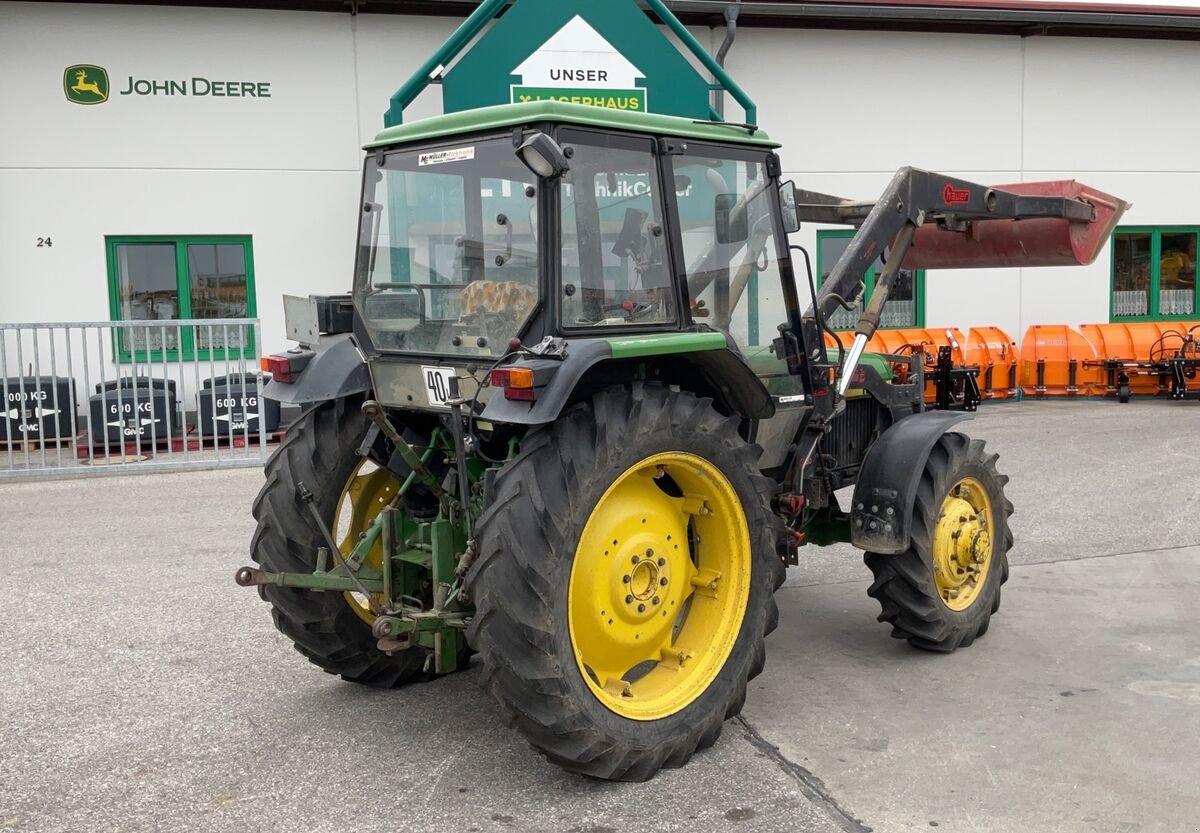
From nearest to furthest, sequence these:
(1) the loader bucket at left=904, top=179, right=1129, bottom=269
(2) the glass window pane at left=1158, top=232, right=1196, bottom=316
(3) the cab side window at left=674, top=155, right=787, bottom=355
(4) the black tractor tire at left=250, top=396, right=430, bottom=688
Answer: (3) the cab side window at left=674, top=155, right=787, bottom=355 → (4) the black tractor tire at left=250, top=396, right=430, bottom=688 → (1) the loader bucket at left=904, top=179, right=1129, bottom=269 → (2) the glass window pane at left=1158, top=232, right=1196, bottom=316

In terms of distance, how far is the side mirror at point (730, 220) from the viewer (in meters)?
4.49

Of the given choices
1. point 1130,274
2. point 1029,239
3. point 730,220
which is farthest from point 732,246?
point 1130,274

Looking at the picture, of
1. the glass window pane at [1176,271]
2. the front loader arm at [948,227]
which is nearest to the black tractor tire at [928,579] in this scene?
the front loader arm at [948,227]

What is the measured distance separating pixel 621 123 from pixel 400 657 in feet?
7.88

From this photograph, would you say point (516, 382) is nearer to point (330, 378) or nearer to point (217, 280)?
point (330, 378)

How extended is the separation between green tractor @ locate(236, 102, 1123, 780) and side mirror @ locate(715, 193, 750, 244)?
0.03 ft

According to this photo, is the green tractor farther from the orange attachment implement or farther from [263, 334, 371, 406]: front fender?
the orange attachment implement

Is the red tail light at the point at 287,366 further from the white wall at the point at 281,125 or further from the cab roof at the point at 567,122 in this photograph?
the white wall at the point at 281,125

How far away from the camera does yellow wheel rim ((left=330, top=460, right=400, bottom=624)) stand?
472 cm

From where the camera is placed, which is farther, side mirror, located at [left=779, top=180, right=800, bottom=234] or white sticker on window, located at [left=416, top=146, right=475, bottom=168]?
side mirror, located at [left=779, top=180, right=800, bottom=234]

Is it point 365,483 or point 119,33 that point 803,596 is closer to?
point 365,483

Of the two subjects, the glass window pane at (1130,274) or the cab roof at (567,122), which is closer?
the cab roof at (567,122)

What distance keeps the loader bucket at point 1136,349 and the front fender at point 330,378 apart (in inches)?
497

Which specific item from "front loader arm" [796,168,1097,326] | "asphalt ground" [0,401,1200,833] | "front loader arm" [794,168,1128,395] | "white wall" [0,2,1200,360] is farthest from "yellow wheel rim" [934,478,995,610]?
"white wall" [0,2,1200,360]
